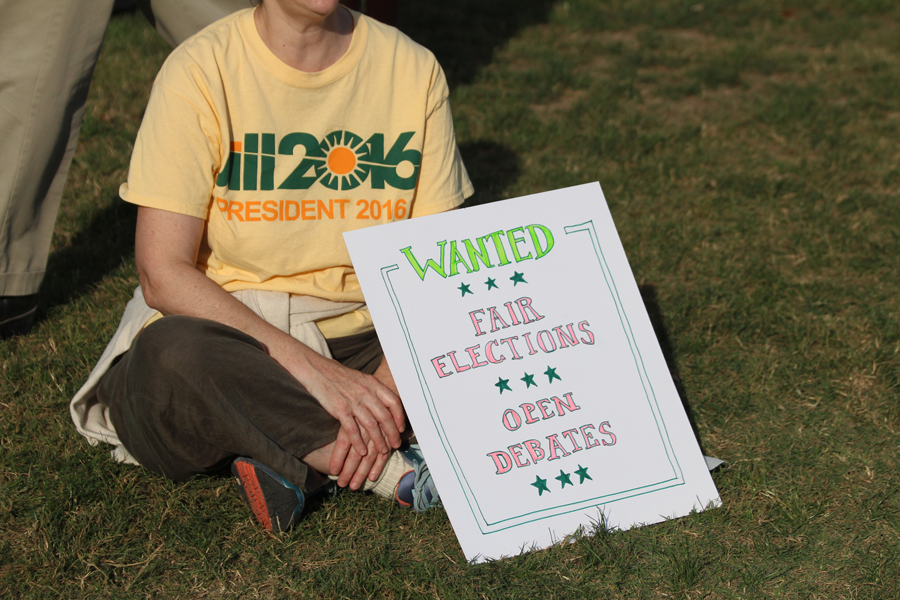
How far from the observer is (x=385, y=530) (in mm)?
2203

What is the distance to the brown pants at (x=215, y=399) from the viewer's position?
6.59 ft

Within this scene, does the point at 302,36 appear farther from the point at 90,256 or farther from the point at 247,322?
the point at 90,256

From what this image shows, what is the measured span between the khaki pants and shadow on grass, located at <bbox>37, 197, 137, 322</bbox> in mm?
365

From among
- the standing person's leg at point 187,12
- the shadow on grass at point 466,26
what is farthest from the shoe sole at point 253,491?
the shadow on grass at point 466,26

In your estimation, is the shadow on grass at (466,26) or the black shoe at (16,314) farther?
the shadow on grass at (466,26)

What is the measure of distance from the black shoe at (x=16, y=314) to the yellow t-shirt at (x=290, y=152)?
0.90 metres

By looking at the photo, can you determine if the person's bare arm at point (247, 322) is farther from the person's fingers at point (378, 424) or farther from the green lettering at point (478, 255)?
the green lettering at point (478, 255)

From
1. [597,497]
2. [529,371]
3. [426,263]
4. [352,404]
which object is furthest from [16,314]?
[597,497]

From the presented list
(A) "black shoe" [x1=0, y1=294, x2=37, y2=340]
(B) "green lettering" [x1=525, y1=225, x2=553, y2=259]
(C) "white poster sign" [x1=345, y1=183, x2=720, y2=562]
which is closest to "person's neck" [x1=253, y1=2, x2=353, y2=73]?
(C) "white poster sign" [x1=345, y1=183, x2=720, y2=562]

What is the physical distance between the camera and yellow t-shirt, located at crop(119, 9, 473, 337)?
6.73 feet

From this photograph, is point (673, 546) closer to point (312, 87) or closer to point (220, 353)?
point (220, 353)

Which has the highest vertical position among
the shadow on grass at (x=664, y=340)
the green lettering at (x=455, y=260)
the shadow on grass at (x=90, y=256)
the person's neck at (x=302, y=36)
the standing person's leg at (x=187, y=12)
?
the person's neck at (x=302, y=36)

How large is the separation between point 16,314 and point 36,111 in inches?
26.9

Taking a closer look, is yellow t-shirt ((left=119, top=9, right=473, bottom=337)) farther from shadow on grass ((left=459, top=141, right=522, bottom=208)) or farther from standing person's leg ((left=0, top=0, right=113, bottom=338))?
shadow on grass ((left=459, top=141, right=522, bottom=208))
